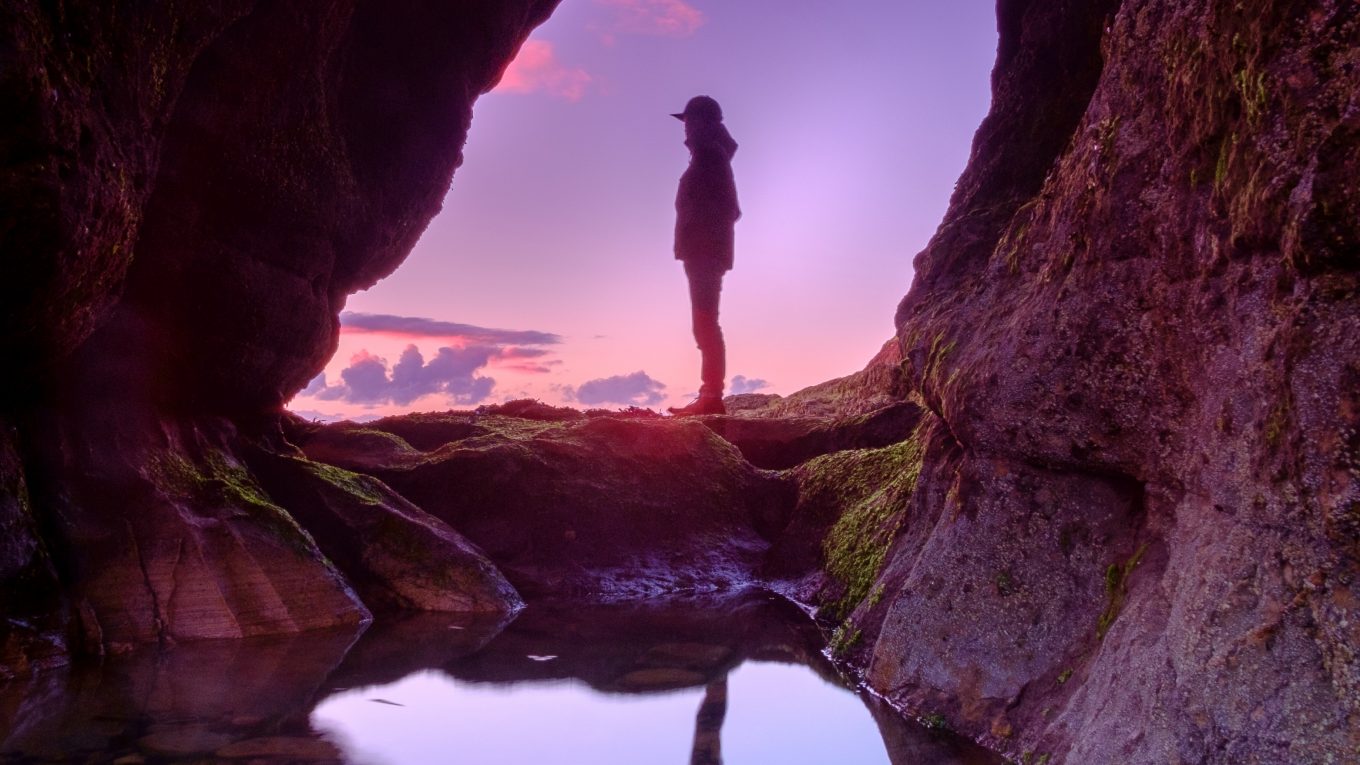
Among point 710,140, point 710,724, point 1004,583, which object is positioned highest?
point 710,140

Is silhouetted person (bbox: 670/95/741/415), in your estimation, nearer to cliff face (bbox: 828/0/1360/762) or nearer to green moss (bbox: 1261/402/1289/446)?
cliff face (bbox: 828/0/1360/762)

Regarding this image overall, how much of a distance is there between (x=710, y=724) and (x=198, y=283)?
17.4 ft

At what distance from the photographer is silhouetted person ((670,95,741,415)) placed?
702 inches

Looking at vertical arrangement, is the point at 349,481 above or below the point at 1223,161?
below

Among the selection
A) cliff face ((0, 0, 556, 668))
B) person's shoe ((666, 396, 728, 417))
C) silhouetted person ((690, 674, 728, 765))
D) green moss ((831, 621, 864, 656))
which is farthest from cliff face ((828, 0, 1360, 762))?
person's shoe ((666, 396, 728, 417))

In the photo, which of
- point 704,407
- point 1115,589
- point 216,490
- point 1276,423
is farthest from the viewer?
point 704,407

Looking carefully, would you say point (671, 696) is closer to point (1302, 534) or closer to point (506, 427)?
point (1302, 534)

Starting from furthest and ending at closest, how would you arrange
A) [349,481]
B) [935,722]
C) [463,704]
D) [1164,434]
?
1. [349,481]
2. [463,704]
3. [935,722]
4. [1164,434]

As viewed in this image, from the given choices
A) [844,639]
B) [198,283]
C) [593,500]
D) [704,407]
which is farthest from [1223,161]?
[704,407]

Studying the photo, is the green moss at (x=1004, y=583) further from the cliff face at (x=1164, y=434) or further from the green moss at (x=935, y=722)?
the green moss at (x=935, y=722)

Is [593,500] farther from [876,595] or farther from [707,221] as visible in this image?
[707,221]

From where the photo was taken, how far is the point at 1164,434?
3953 mm

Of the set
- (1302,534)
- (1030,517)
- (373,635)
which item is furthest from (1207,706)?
(373,635)

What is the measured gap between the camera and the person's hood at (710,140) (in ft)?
59.5
